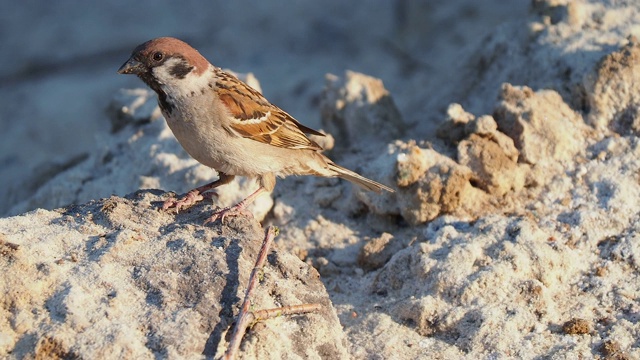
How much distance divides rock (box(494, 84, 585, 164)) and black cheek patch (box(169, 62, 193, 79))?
2.08 meters

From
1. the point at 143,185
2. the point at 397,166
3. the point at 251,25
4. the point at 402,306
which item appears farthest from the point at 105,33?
the point at 402,306

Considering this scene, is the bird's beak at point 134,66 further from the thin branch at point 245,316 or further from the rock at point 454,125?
the rock at point 454,125

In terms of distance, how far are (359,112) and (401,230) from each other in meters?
1.42

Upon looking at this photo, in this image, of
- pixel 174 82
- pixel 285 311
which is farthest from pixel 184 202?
pixel 285 311

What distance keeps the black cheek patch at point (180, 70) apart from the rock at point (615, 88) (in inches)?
106

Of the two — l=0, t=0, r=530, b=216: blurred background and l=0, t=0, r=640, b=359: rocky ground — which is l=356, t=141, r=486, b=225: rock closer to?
l=0, t=0, r=640, b=359: rocky ground

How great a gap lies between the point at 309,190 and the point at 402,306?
67.5 inches

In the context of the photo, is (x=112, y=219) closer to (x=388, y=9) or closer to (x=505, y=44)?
(x=505, y=44)

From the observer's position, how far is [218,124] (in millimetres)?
5523

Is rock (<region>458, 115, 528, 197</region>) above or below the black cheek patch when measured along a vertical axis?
above

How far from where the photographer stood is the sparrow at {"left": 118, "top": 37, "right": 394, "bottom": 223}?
5.44 m

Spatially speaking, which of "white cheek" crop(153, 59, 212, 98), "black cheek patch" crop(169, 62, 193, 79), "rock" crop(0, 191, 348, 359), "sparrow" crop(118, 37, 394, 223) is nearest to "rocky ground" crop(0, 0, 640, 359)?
"rock" crop(0, 191, 348, 359)

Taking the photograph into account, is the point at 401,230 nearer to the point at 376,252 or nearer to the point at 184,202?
the point at 376,252

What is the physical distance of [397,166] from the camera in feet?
19.1
